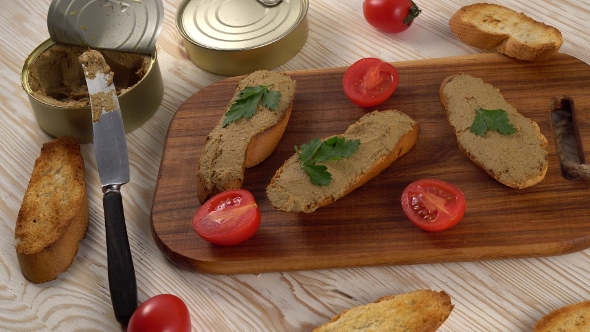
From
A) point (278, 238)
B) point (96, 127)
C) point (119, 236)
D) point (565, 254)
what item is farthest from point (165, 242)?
point (565, 254)

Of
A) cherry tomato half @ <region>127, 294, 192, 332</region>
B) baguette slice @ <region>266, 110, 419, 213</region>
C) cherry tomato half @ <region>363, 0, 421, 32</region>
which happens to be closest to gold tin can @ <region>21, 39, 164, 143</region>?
baguette slice @ <region>266, 110, 419, 213</region>

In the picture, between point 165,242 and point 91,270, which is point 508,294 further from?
point 91,270

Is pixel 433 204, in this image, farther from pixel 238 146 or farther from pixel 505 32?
pixel 505 32

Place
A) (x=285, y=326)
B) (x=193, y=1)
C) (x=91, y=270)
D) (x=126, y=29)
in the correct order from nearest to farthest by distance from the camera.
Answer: (x=285, y=326)
(x=91, y=270)
(x=126, y=29)
(x=193, y=1)

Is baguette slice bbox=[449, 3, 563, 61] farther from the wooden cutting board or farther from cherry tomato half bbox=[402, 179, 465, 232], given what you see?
cherry tomato half bbox=[402, 179, 465, 232]

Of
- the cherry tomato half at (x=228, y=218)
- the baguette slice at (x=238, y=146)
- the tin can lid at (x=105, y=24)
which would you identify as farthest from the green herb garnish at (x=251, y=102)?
the tin can lid at (x=105, y=24)

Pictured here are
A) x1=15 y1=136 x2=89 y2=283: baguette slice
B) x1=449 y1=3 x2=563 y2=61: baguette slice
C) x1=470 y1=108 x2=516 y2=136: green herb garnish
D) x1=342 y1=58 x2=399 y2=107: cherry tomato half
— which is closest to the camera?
x1=15 y1=136 x2=89 y2=283: baguette slice
